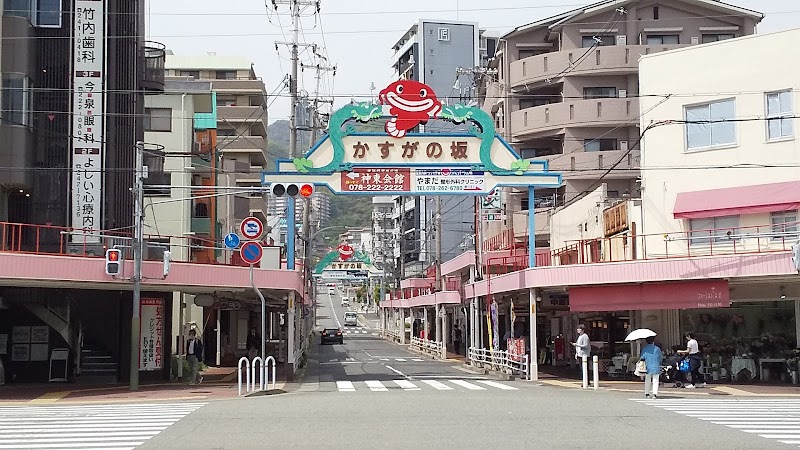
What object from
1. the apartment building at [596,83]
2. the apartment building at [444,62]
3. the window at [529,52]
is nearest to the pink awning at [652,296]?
the apartment building at [596,83]

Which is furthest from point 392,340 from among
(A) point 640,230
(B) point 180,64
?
(A) point 640,230

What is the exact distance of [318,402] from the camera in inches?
889

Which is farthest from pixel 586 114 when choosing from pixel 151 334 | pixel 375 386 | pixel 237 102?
pixel 237 102

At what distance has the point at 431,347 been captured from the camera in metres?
60.0

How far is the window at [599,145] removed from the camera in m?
55.2

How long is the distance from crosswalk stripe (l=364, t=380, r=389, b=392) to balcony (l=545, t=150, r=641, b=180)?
25900mm

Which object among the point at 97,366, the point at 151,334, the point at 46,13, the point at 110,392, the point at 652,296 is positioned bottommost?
the point at 110,392

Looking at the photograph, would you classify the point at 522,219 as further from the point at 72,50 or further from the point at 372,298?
the point at 372,298

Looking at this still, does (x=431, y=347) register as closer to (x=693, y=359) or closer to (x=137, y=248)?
(x=693, y=359)

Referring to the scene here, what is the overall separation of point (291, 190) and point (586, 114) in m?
29.8

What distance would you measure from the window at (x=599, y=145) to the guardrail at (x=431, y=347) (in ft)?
47.1

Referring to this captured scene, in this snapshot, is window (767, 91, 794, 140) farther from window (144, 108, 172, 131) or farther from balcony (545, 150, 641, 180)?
window (144, 108, 172, 131)

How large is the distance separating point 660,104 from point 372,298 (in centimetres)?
12792

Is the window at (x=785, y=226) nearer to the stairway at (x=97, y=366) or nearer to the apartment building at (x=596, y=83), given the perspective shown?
the stairway at (x=97, y=366)
